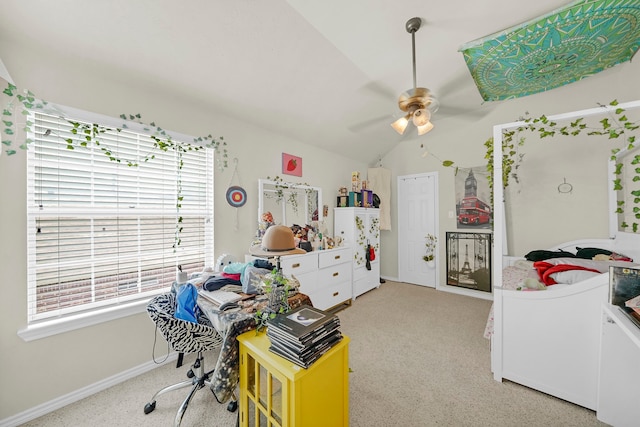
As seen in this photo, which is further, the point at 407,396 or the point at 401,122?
the point at 401,122

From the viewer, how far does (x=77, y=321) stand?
5.41ft

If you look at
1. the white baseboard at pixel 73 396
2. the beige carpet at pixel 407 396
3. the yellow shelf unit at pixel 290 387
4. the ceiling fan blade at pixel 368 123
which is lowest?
the beige carpet at pixel 407 396

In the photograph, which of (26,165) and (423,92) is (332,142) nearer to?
(423,92)

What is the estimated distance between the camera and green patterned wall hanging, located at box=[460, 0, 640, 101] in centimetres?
172

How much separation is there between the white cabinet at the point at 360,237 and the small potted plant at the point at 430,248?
0.93 m

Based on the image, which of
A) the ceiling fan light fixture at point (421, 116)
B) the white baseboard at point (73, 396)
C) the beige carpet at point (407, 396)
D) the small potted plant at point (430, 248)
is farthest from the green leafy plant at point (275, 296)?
the small potted plant at point (430, 248)

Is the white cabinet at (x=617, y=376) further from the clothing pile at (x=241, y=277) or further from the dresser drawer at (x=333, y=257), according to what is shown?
the dresser drawer at (x=333, y=257)

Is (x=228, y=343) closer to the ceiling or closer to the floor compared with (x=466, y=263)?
closer to the ceiling

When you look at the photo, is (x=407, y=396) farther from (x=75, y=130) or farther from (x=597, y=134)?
(x=75, y=130)

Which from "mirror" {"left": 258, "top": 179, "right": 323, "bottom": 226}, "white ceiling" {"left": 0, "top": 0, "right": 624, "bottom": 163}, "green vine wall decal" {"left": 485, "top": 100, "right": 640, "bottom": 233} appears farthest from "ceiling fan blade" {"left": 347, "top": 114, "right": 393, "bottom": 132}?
"green vine wall decal" {"left": 485, "top": 100, "right": 640, "bottom": 233}

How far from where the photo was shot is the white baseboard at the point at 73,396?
57.2 inches

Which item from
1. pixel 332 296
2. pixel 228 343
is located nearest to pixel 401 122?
pixel 228 343

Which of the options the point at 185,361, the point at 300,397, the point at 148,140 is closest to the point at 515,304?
the point at 300,397

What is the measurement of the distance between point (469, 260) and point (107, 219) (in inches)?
186
